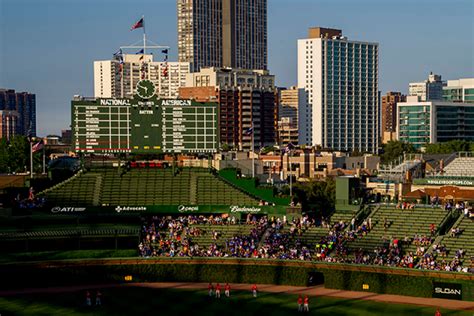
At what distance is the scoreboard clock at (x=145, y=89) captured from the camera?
77062mm

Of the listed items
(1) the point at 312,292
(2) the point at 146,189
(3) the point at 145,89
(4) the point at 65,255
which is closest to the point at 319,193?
(2) the point at 146,189

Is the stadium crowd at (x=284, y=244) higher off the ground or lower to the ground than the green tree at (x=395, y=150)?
lower

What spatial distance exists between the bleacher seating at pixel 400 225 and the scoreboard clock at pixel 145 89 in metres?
23.7

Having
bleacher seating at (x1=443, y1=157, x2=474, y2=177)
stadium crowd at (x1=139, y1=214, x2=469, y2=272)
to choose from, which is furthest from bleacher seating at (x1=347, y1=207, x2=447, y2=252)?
bleacher seating at (x1=443, y1=157, x2=474, y2=177)

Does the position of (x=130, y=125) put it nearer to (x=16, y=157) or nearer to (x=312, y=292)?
(x=312, y=292)

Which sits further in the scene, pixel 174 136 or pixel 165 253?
pixel 174 136

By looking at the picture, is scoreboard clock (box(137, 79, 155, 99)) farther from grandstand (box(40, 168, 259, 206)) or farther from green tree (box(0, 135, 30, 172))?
green tree (box(0, 135, 30, 172))

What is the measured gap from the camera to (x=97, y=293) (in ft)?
195

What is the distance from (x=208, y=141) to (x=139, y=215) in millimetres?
9579

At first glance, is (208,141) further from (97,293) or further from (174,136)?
(97,293)

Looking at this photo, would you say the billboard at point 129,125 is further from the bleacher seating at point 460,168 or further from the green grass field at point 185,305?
the bleacher seating at point 460,168

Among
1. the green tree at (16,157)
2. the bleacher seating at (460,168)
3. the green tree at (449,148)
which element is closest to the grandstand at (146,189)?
the bleacher seating at (460,168)

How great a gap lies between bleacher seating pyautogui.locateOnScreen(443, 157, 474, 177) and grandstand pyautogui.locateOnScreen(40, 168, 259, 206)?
2512cm

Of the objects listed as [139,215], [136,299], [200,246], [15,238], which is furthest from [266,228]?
[15,238]
